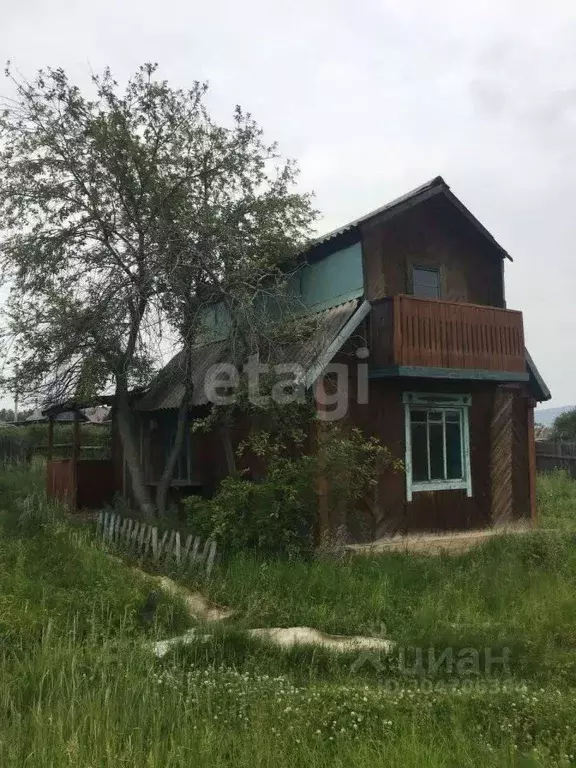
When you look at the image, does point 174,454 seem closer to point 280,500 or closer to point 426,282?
point 280,500

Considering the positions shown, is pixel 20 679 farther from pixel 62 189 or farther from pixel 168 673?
pixel 62 189

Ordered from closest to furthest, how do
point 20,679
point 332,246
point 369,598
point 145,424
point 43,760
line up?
point 43,760 → point 20,679 → point 369,598 → point 332,246 → point 145,424

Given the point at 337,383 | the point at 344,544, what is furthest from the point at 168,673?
the point at 337,383

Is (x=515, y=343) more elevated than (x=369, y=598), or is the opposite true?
(x=515, y=343)

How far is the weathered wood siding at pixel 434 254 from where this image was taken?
442 inches

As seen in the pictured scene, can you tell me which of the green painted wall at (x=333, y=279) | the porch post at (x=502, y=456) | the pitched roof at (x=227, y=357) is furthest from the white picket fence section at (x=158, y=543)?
the porch post at (x=502, y=456)

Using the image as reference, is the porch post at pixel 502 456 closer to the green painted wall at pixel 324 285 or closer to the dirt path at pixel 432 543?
the dirt path at pixel 432 543

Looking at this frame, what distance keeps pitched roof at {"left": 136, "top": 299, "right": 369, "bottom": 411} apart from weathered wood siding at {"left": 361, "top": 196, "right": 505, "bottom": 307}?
0.72 m

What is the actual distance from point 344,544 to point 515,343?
14.9 ft

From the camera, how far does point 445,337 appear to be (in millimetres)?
10711

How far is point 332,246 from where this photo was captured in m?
11.7

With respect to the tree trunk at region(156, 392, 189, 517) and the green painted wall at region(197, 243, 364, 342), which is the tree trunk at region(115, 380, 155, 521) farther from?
the green painted wall at region(197, 243, 364, 342)

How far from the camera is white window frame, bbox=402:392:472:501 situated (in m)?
11.0

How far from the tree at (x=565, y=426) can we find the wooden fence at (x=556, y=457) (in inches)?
258
